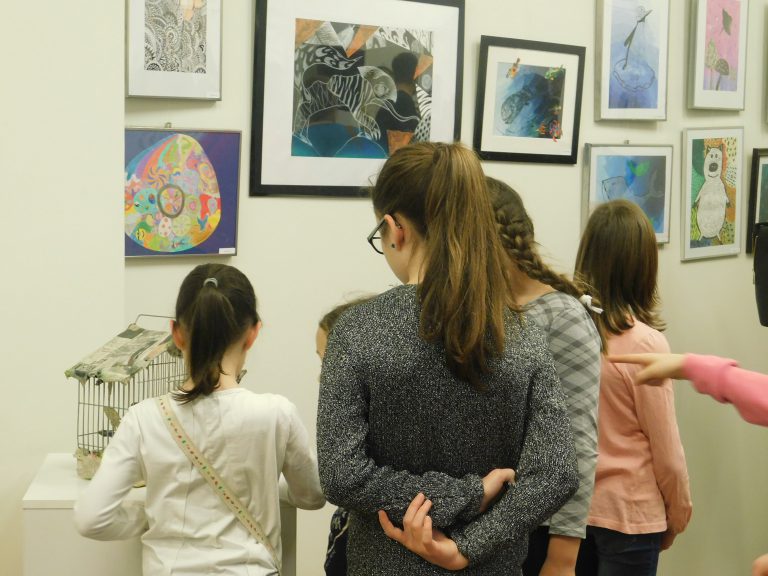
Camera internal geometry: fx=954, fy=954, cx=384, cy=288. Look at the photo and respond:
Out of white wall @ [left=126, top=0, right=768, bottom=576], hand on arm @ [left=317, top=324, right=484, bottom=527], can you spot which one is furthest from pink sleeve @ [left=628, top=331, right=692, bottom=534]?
white wall @ [left=126, top=0, right=768, bottom=576]

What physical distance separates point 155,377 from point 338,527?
0.68m

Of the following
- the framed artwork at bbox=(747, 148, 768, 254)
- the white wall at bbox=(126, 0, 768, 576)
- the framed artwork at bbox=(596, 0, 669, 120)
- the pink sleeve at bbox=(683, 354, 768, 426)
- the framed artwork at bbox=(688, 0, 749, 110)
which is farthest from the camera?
the framed artwork at bbox=(747, 148, 768, 254)

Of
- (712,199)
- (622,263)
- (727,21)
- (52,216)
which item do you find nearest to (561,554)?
(622,263)

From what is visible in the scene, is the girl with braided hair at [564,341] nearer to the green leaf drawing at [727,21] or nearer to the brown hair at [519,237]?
the brown hair at [519,237]

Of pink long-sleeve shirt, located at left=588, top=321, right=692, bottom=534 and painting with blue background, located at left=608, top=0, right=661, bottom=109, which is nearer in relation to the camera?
pink long-sleeve shirt, located at left=588, top=321, right=692, bottom=534

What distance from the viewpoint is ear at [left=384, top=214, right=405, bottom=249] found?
171cm

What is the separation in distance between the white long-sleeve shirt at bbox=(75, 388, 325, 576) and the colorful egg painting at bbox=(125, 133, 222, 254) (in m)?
1.21

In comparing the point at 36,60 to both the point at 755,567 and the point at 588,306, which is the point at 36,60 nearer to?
the point at 588,306

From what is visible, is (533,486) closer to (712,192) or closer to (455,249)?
(455,249)

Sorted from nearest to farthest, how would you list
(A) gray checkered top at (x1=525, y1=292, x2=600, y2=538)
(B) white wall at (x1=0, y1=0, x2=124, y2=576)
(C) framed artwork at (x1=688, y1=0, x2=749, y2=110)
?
(A) gray checkered top at (x1=525, y1=292, x2=600, y2=538), (B) white wall at (x1=0, y1=0, x2=124, y2=576), (C) framed artwork at (x1=688, y1=0, x2=749, y2=110)

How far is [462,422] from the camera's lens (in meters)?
1.65

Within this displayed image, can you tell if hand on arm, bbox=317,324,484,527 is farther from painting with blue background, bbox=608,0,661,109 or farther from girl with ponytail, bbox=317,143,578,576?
painting with blue background, bbox=608,0,661,109

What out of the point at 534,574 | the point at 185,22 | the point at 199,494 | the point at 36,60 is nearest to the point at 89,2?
the point at 36,60

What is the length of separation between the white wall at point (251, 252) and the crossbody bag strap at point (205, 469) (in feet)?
2.79
